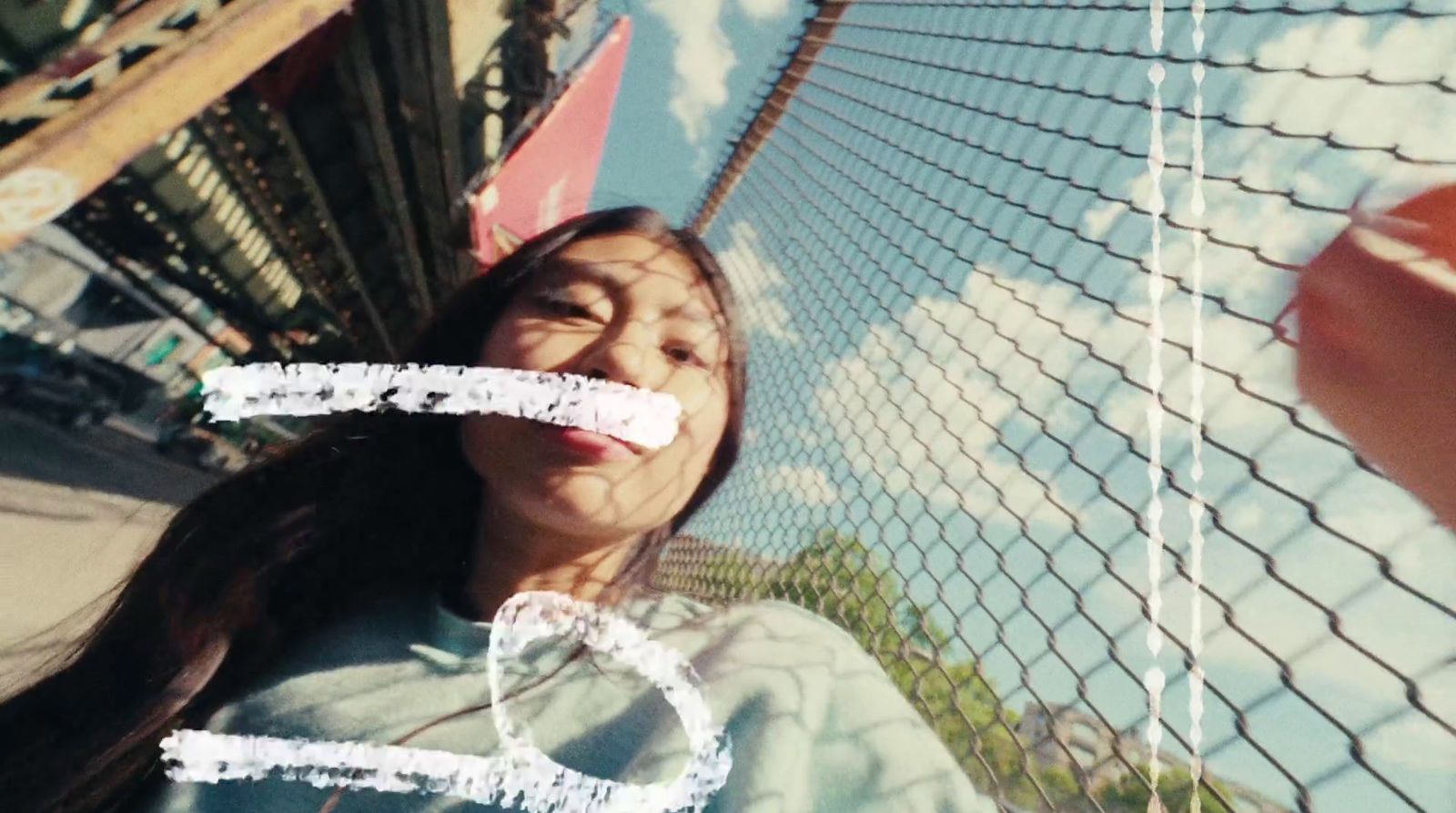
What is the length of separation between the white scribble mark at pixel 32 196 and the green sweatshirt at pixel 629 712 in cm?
104

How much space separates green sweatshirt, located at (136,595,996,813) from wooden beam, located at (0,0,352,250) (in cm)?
106

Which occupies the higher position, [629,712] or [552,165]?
[552,165]

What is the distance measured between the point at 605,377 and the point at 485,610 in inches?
19.9

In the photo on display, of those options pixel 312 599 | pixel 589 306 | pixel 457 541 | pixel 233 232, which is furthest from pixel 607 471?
pixel 233 232

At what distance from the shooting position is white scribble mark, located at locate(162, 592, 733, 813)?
916 mm

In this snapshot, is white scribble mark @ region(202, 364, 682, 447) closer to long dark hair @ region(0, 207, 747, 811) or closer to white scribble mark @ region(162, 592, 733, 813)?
long dark hair @ region(0, 207, 747, 811)

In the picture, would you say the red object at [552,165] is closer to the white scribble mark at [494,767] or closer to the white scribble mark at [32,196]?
the white scribble mark at [32,196]

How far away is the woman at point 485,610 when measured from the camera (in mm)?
962

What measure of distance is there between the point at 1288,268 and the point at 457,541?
4.52 ft

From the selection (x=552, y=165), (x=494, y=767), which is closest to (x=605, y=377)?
(x=494, y=767)

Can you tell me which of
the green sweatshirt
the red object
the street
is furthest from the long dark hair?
the red object

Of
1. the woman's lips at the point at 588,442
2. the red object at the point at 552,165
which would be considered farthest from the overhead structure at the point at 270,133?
the woman's lips at the point at 588,442

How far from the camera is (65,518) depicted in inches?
220

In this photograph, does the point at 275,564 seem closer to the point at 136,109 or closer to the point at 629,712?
the point at 629,712
